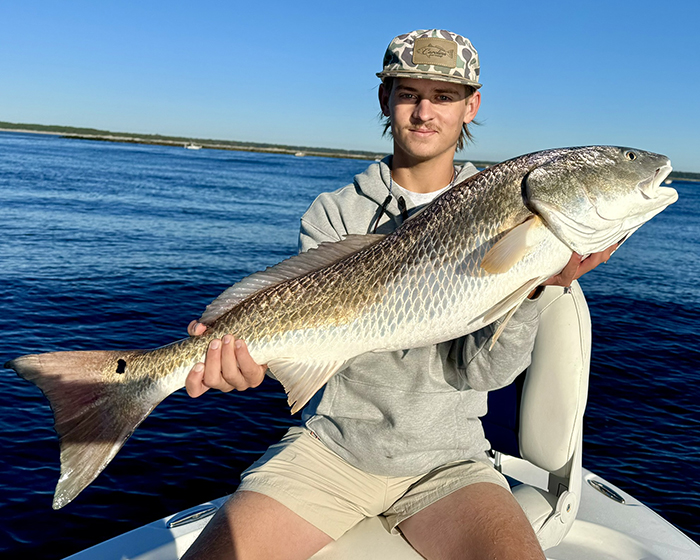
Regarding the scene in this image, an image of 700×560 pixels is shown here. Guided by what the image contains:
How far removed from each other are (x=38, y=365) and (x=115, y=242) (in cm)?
1922

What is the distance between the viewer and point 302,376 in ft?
A: 10.1

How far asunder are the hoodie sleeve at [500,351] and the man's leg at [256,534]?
1.23 metres

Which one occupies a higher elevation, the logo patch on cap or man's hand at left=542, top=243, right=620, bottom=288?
the logo patch on cap

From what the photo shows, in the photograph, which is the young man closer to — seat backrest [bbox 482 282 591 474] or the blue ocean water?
seat backrest [bbox 482 282 591 474]

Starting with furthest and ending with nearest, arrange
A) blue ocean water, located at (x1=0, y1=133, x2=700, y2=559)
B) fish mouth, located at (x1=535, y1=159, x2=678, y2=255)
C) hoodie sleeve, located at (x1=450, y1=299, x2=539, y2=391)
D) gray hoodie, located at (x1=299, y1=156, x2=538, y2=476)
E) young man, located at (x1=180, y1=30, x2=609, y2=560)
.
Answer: blue ocean water, located at (x1=0, y1=133, x2=700, y2=559), gray hoodie, located at (x1=299, y1=156, x2=538, y2=476), hoodie sleeve, located at (x1=450, y1=299, x2=539, y2=391), young man, located at (x1=180, y1=30, x2=609, y2=560), fish mouth, located at (x1=535, y1=159, x2=678, y2=255)

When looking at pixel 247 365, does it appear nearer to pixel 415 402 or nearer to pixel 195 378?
pixel 195 378

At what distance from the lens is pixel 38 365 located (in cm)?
282

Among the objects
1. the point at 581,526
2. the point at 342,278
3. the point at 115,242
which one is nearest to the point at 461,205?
the point at 342,278

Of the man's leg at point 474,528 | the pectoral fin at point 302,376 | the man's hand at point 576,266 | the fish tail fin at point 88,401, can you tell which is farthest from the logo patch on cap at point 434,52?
the man's leg at point 474,528

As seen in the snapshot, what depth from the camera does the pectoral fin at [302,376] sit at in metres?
3.07

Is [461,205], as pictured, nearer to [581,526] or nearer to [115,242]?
[581,526]

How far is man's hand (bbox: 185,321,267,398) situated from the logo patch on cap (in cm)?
→ 196

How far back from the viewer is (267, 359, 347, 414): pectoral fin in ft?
10.1

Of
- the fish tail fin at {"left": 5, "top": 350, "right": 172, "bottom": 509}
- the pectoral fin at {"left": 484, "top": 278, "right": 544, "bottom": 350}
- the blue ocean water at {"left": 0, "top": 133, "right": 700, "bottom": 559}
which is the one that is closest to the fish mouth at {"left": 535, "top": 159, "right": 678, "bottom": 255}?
the pectoral fin at {"left": 484, "top": 278, "right": 544, "bottom": 350}
